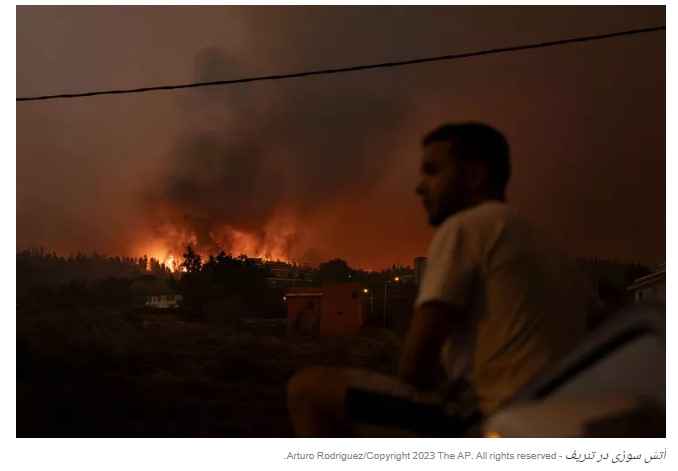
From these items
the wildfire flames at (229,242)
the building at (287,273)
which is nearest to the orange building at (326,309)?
the building at (287,273)

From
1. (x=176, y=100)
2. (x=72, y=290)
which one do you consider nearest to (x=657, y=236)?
(x=176, y=100)

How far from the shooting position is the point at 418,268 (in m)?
3.51

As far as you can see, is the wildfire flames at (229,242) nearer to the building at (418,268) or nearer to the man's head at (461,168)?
the building at (418,268)

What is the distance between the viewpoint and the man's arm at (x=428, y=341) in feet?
8.66

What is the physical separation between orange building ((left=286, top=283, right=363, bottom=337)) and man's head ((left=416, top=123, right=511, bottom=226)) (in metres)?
0.61

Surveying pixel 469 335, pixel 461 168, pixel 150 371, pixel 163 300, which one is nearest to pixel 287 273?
pixel 163 300

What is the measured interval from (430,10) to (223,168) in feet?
4.40

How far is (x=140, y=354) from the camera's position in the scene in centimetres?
371

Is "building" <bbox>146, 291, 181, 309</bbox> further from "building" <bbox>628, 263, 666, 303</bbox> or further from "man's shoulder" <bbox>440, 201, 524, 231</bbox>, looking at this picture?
"building" <bbox>628, 263, 666, 303</bbox>

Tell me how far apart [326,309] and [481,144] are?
1.13 m

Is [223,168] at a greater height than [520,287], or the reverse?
[223,168]

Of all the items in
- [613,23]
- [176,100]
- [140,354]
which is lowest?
[140,354]

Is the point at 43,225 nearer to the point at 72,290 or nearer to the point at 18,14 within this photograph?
the point at 72,290
